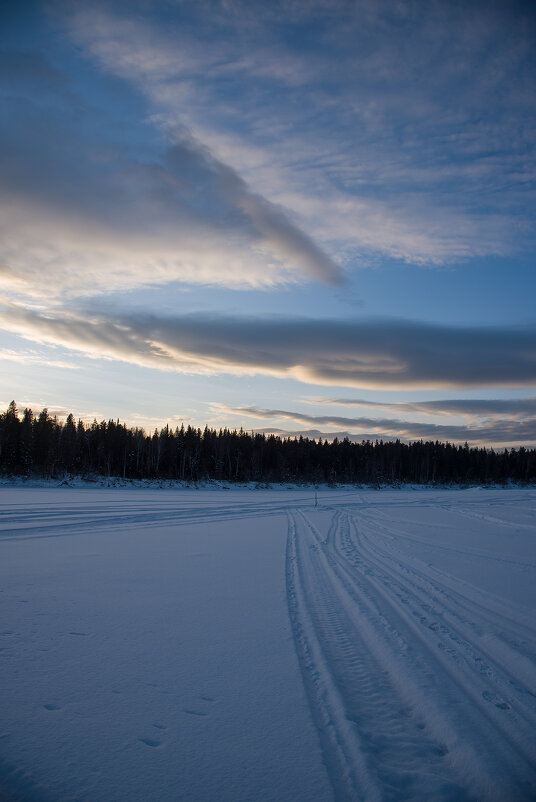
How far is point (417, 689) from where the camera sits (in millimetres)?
3781

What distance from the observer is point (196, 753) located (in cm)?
289

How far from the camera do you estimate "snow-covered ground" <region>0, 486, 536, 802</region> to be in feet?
8.82

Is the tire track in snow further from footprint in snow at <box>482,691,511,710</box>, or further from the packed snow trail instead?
footprint in snow at <box>482,691,511,710</box>

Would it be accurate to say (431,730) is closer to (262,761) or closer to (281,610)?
(262,761)

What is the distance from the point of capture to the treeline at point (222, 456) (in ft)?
198

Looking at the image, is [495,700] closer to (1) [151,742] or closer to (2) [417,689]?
(2) [417,689]

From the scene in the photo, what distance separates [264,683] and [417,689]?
1.39 metres

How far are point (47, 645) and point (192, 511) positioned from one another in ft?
57.9

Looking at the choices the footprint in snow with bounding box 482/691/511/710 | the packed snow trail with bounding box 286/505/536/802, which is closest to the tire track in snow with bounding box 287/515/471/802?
the packed snow trail with bounding box 286/505/536/802

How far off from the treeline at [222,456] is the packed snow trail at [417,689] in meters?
53.7

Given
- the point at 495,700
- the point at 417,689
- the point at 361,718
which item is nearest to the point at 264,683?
the point at 361,718

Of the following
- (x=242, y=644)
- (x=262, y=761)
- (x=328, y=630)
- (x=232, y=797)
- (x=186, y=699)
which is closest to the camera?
(x=232, y=797)

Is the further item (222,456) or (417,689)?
(222,456)

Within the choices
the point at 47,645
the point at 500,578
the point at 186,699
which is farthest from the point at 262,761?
the point at 500,578
